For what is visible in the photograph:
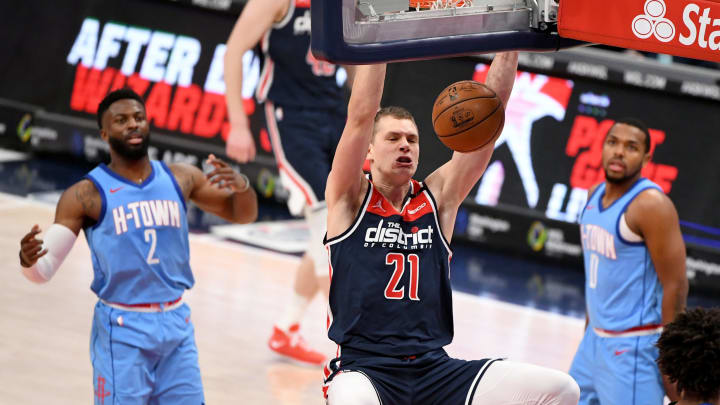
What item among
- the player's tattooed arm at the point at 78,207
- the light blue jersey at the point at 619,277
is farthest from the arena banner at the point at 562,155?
the player's tattooed arm at the point at 78,207

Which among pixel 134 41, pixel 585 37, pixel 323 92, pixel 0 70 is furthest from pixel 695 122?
pixel 0 70

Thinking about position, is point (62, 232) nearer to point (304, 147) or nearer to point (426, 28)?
point (426, 28)

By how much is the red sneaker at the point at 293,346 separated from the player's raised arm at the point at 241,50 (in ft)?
4.12

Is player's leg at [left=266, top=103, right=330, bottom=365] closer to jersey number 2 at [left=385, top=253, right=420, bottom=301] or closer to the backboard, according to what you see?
jersey number 2 at [left=385, top=253, right=420, bottom=301]

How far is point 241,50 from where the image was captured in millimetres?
7586

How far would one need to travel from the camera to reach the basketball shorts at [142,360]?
5.22m

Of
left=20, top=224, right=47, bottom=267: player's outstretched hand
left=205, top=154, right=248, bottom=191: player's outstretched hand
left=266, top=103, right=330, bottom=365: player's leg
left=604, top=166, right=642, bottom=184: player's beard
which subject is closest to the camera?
left=20, top=224, right=47, bottom=267: player's outstretched hand

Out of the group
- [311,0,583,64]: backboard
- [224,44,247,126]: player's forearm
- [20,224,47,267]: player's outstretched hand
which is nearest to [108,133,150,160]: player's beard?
[20,224,47,267]: player's outstretched hand

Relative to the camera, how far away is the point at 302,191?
Answer: 768cm

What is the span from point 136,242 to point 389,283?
1.32 m

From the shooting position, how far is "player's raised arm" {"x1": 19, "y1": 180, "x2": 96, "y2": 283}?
5.22 m

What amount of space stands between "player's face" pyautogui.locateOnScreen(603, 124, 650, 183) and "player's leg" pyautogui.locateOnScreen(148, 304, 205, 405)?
2.38 meters

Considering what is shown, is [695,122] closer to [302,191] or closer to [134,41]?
[302,191]

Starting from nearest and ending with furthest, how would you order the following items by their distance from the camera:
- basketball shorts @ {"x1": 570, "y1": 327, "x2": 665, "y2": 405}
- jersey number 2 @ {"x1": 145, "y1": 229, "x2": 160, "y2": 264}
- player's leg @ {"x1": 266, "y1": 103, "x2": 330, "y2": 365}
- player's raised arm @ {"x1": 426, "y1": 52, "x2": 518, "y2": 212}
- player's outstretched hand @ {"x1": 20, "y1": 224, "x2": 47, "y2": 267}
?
player's raised arm @ {"x1": 426, "y1": 52, "x2": 518, "y2": 212}
player's outstretched hand @ {"x1": 20, "y1": 224, "x2": 47, "y2": 267}
jersey number 2 @ {"x1": 145, "y1": 229, "x2": 160, "y2": 264}
basketball shorts @ {"x1": 570, "y1": 327, "x2": 665, "y2": 405}
player's leg @ {"x1": 266, "y1": 103, "x2": 330, "y2": 365}
